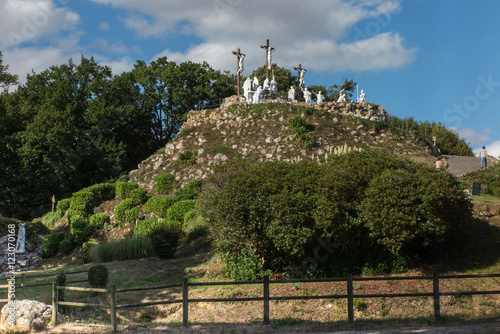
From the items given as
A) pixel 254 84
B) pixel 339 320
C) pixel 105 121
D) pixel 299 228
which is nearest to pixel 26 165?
pixel 105 121

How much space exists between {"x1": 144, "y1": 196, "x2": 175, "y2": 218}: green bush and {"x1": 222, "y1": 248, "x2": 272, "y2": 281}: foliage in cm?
870

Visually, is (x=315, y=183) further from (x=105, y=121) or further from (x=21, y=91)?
(x=21, y=91)

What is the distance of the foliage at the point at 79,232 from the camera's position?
20.2 metres

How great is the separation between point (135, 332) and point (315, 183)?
6.08 metres

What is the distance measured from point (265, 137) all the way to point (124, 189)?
9268 mm

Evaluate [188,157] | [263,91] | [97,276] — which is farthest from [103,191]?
[97,276]

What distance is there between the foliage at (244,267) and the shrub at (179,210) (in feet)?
22.9

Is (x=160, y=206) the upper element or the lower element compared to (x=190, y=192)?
lower

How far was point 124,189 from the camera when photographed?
25438 mm

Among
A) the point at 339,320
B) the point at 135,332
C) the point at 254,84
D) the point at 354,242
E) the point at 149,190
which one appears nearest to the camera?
the point at 135,332

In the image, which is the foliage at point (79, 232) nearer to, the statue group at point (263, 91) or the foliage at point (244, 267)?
the foliage at point (244, 267)

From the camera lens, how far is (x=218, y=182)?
15.8 meters

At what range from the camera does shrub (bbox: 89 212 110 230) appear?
22.4 metres

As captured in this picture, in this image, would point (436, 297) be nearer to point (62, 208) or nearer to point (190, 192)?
point (190, 192)
